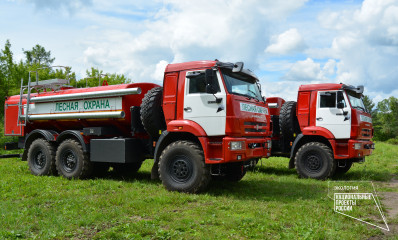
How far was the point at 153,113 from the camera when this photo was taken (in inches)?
349

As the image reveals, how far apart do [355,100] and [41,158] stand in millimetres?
10348

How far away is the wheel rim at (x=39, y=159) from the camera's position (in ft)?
37.6

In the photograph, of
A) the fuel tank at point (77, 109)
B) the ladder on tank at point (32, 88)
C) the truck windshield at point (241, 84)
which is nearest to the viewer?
the truck windshield at point (241, 84)

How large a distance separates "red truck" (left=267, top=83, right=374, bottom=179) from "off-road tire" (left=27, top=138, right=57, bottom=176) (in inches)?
301

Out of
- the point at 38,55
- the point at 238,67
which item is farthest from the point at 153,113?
the point at 38,55

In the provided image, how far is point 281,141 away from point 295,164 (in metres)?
1.34

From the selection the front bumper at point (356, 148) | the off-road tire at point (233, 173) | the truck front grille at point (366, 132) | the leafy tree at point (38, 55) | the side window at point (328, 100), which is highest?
the leafy tree at point (38, 55)

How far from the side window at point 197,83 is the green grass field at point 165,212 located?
2.39 meters

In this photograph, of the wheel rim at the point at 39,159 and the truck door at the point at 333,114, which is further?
the wheel rim at the point at 39,159

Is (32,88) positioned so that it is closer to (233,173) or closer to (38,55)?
(233,173)

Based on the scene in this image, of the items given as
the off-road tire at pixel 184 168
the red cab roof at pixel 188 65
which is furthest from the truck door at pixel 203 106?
the off-road tire at pixel 184 168

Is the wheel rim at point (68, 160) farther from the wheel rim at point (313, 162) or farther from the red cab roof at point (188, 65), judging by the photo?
the wheel rim at point (313, 162)

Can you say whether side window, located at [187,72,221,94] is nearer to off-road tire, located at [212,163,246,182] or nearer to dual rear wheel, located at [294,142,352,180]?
off-road tire, located at [212,163,246,182]

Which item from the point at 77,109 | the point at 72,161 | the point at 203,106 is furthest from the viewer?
the point at 77,109
